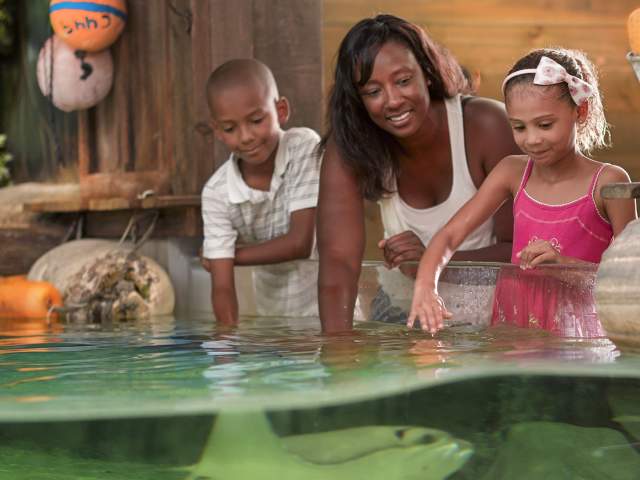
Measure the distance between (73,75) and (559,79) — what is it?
15.1 ft

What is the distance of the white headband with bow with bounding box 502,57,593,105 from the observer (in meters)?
3.68

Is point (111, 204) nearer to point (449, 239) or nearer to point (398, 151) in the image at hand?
point (398, 151)

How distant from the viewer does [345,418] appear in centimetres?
246

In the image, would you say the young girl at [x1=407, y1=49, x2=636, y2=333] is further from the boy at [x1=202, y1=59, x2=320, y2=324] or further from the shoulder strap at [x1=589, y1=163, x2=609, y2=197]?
the boy at [x1=202, y1=59, x2=320, y2=324]

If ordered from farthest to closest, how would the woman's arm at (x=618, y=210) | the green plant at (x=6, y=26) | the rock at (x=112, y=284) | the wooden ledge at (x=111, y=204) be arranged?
the green plant at (x=6, y=26) < the wooden ledge at (x=111, y=204) < the rock at (x=112, y=284) < the woman's arm at (x=618, y=210)

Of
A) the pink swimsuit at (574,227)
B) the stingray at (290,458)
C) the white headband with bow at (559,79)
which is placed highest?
the white headband with bow at (559,79)

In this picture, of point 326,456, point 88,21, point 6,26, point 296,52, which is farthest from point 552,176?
point 6,26

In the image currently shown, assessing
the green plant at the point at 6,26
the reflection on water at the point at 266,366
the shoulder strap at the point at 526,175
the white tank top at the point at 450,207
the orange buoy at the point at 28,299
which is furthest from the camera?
the green plant at the point at 6,26

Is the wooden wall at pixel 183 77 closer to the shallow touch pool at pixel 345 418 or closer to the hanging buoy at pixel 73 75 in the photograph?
the hanging buoy at pixel 73 75

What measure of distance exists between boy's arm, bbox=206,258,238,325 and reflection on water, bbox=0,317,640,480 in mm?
2190

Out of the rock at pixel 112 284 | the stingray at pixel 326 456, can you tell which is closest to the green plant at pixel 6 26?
the rock at pixel 112 284

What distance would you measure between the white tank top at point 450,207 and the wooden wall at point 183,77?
82.5 inches

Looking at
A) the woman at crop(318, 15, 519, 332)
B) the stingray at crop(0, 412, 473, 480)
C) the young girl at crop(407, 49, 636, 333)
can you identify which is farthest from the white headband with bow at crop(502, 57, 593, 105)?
the stingray at crop(0, 412, 473, 480)

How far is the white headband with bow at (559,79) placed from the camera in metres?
3.68
